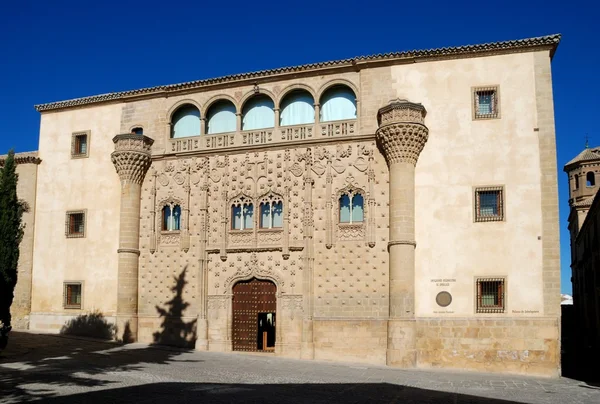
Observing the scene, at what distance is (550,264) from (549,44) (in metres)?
7.14

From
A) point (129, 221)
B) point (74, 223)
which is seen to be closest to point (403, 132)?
point (129, 221)

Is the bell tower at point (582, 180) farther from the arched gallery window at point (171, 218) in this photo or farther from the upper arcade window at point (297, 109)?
the arched gallery window at point (171, 218)

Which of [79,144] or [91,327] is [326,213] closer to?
[91,327]

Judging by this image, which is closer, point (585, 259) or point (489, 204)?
point (489, 204)

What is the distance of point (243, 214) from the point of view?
2311cm

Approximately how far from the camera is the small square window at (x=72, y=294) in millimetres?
24828

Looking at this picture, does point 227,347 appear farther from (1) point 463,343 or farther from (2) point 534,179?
(2) point 534,179

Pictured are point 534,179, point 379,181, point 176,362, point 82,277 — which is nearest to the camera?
point 176,362

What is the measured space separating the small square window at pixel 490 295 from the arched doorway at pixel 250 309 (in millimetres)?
7070

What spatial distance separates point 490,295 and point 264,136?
387 inches

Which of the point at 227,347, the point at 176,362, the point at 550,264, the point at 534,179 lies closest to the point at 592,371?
the point at 550,264

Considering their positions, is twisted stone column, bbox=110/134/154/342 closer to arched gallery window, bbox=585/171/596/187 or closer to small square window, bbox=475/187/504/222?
small square window, bbox=475/187/504/222

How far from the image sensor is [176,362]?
727 inches

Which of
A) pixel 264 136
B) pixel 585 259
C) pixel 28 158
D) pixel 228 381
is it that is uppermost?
pixel 264 136
